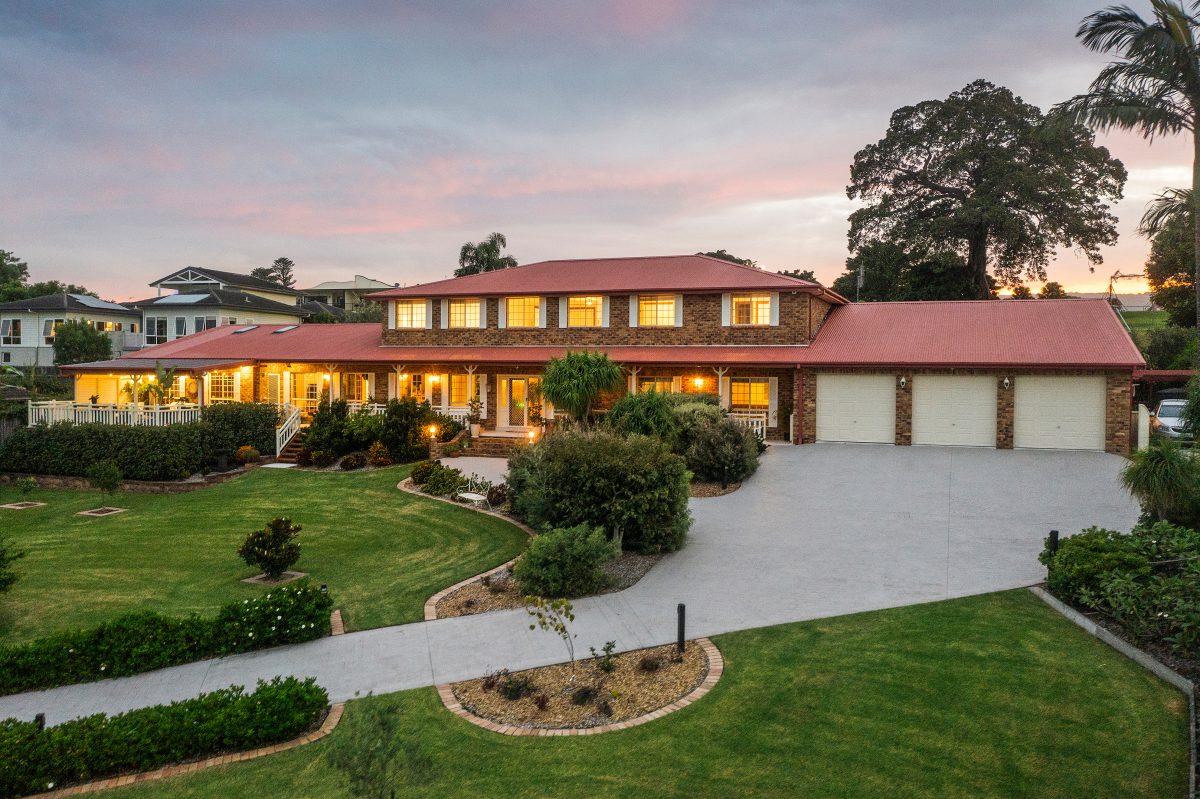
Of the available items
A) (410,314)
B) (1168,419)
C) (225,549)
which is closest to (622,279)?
(410,314)

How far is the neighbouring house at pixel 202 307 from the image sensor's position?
44844mm

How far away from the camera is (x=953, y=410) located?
2292 cm

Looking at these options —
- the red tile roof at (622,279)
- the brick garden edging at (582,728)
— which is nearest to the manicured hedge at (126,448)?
the red tile roof at (622,279)

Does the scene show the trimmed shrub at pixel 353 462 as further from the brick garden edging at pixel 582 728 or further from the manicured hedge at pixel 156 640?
the brick garden edging at pixel 582 728

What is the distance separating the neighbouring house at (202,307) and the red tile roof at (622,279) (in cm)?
2078

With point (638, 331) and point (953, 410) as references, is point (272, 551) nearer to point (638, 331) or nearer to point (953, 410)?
point (638, 331)

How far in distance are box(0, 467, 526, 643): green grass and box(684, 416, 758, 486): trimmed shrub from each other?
578cm

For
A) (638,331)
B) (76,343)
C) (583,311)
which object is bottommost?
(638,331)

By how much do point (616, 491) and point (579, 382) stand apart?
10719 mm

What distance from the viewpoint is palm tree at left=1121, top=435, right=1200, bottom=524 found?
10.6 metres

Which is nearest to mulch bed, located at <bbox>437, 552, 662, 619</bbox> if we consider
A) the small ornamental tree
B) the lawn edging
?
the small ornamental tree

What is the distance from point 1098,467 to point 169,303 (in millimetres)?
49265

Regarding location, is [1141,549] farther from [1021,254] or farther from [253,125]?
[1021,254]

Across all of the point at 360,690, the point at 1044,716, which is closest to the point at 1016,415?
the point at 1044,716
